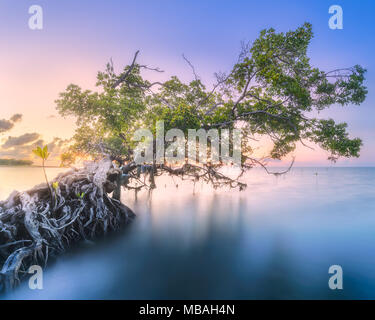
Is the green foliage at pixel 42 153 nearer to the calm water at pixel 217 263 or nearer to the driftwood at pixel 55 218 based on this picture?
the driftwood at pixel 55 218

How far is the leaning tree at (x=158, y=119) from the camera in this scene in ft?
17.3

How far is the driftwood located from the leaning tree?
2 cm

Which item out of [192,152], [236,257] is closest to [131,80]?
[192,152]

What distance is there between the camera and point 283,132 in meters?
8.93

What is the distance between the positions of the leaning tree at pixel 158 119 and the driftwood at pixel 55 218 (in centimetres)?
2

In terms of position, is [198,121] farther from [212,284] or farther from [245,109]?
[212,284]

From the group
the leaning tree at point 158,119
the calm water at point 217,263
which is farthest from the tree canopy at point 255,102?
the calm water at point 217,263

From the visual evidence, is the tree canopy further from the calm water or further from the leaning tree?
the calm water

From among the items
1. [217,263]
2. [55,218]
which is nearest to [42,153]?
[55,218]

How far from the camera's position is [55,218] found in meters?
6.00

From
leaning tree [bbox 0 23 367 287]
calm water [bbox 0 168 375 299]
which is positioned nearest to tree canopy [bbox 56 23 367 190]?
leaning tree [bbox 0 23 367 287]

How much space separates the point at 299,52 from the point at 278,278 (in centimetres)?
773

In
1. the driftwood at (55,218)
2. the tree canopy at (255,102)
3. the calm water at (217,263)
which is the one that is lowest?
the calm water at (217,263)

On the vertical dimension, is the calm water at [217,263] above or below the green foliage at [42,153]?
below
